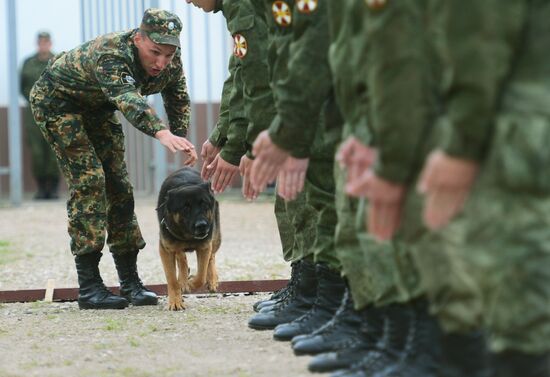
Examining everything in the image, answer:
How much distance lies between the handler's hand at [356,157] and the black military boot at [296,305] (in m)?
2.68

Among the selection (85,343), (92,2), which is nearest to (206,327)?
(85,343)

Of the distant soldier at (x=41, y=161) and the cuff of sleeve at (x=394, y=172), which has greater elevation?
the cuff of sleeve at (x=394, y=172)

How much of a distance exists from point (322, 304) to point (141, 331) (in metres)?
1.40

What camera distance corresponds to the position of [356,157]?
3.83m

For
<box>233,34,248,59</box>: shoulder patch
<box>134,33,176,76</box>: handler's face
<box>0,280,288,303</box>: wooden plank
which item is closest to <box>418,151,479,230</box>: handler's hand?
<box>233,34,248,59</box>: shoulder patch

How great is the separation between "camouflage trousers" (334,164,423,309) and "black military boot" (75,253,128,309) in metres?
3.64

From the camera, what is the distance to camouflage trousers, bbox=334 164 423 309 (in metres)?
4.30

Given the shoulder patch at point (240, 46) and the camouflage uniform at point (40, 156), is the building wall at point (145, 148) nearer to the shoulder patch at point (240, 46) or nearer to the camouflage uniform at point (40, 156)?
the camouflage uniform at point (40, 156)

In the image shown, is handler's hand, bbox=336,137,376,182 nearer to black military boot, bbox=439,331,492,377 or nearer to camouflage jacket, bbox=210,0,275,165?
black military boot, bbox=439,331,492,377

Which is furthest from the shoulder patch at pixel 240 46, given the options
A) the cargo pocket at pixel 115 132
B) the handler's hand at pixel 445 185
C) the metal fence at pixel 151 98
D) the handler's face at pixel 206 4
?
the metal fence at pixel 151 98

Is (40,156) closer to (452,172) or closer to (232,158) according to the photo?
(232,158)

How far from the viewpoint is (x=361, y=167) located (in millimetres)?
3801

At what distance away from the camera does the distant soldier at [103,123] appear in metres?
7.99

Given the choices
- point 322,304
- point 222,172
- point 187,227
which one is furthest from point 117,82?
point 322,304
